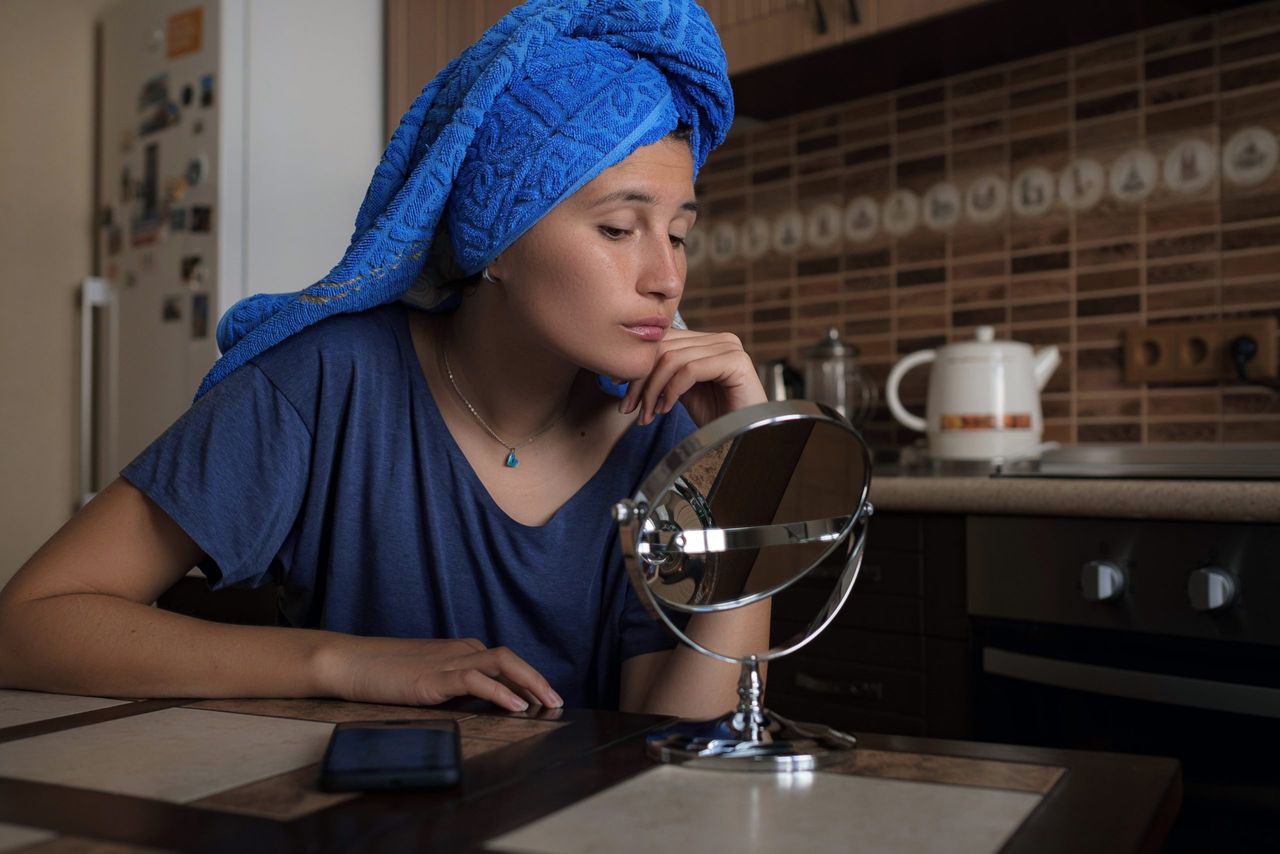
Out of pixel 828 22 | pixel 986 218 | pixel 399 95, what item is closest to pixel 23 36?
pixel 399 95

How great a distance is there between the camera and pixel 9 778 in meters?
0.56

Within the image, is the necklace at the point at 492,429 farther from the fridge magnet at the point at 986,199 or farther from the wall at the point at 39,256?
the wall at the point at 39,256

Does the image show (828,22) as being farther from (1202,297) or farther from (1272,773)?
(1272,773)

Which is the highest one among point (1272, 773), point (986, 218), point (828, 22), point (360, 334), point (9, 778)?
point (828, 22)

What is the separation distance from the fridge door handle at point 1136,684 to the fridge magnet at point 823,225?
3.70 ft

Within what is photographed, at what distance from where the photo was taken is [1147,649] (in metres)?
1.52

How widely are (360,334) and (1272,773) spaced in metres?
1.20

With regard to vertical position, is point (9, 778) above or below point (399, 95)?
below

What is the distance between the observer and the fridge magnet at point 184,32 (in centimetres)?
279

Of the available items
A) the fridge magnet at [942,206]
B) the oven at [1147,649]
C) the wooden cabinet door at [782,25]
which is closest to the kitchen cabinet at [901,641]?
the oven at [1147,649]

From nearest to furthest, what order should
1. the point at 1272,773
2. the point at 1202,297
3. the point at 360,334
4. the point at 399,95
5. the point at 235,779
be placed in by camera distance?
1. the point at 235,779
2. the point at 360,334
3. the point at 1272,773
4. the point at 1202,297
5. the point at 399,95

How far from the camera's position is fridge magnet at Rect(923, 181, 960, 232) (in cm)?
232

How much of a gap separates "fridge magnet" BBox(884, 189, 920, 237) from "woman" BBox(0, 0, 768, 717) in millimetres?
1344

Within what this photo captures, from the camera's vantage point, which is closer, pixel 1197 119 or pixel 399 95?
pixel 1197 119
